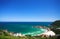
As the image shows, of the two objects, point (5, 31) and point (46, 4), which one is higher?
point (46, 4)

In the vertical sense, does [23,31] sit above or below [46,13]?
below

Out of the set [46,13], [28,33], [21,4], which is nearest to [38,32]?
[28,33]

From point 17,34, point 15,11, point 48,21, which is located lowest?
point 17,34

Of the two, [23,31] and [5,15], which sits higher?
[5,15]

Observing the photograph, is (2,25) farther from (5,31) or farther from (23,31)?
(23,31)

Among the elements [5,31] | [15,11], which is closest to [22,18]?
[15,11]

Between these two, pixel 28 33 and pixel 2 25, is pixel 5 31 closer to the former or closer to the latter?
pixel 2 25

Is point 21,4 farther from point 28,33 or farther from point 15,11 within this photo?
point 28,33
